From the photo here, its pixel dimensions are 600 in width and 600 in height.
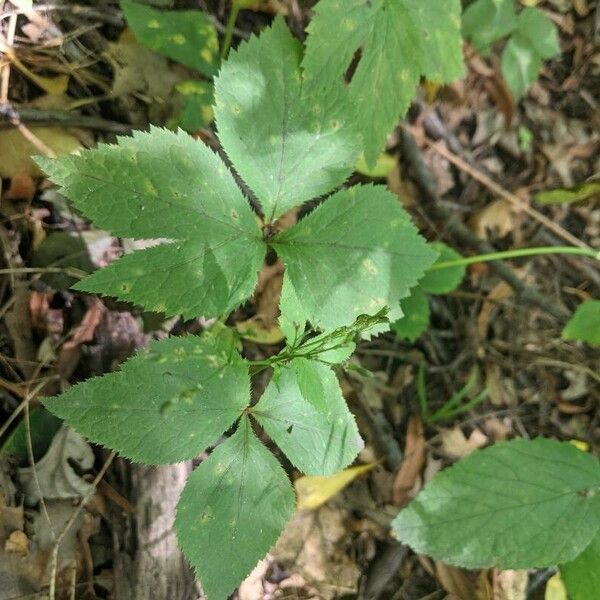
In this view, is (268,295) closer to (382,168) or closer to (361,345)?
(361,345)

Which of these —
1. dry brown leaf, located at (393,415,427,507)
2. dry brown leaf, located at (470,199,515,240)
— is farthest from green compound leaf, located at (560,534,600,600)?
dry brown leaf, located at (470,199,515,240)

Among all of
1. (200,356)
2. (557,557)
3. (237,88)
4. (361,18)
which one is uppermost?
(361,18)

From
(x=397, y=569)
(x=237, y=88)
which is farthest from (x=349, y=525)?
(x=237, y=88)

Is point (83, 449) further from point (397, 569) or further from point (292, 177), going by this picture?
point (397, 569)

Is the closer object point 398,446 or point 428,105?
point 398,446

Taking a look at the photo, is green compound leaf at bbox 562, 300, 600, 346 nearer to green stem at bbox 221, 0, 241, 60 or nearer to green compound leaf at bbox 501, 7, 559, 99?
green compound leaf at bbox 501, 7, 559, 99

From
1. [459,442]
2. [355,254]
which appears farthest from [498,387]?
[355,254]

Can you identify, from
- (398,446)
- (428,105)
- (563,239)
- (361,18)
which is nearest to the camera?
(361,18)

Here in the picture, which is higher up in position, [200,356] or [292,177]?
[292,177]

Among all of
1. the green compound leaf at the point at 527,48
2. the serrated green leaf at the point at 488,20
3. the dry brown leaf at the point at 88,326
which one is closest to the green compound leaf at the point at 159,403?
the dry brown leaf at the point at 88,326
